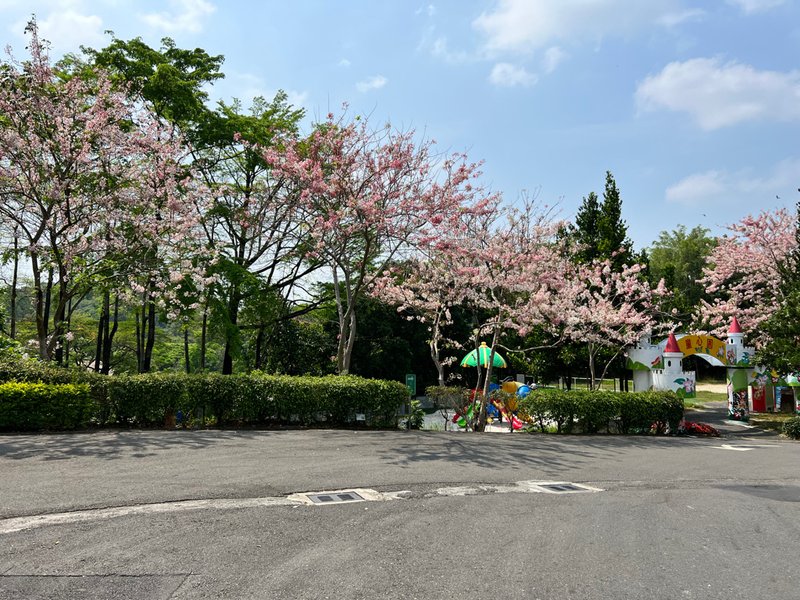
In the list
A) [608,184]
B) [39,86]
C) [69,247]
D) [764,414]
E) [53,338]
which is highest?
[608,184]

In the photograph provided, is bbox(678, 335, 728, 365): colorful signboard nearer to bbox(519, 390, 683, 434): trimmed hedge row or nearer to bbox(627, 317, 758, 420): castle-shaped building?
bbox(627, 317, 758, 420): castle-shaped building

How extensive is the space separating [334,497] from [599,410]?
1011 centimetres

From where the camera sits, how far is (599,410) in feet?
47.8

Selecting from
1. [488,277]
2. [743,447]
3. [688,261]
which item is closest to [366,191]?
[488,277]

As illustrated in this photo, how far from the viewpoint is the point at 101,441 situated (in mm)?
9312

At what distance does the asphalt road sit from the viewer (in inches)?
162

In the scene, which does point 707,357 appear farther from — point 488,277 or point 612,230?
point 488,277

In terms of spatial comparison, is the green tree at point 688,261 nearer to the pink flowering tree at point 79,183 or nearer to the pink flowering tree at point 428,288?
the pink flowering tree at point 428,288

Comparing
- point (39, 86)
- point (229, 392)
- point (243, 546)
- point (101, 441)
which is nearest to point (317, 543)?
point (243, 546)

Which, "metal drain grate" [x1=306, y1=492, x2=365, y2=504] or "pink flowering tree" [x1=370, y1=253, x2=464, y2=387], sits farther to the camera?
"pink flowering tree" [x1=370, y1=253, x2=464, y2=387]

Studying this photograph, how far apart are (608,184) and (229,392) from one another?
20.4 meters

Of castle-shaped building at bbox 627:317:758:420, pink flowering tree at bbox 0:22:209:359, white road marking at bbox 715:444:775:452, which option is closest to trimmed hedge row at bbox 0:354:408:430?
pink flowering tree at bbox 0:22:209:359

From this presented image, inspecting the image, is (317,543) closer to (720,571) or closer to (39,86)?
(720,571)

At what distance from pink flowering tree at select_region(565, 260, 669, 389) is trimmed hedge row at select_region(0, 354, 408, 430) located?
28.2 ft
